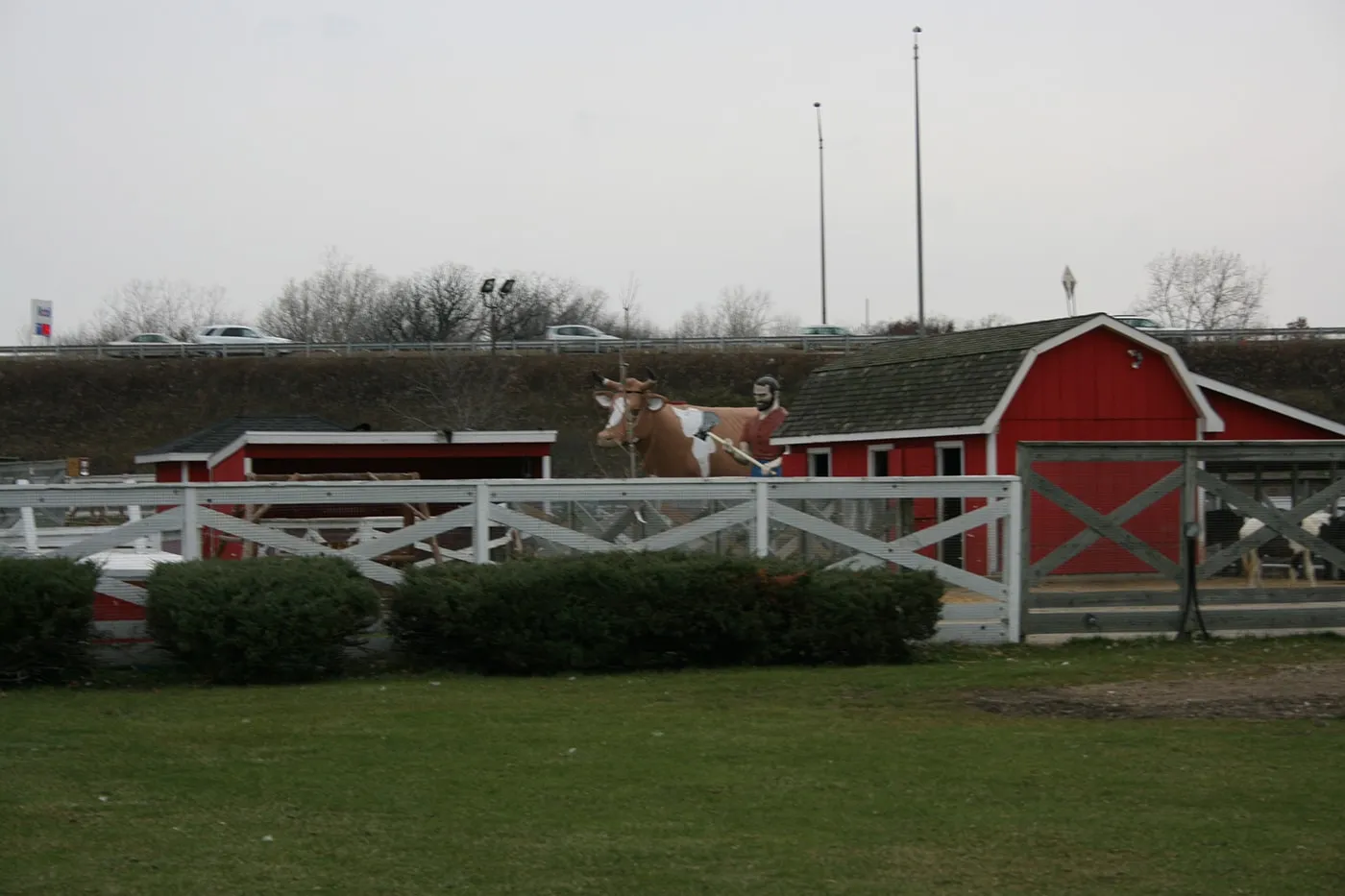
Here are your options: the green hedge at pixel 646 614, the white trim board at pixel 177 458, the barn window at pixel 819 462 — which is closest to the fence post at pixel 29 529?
the green hedge at pixel 646 614

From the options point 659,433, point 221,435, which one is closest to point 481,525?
point 659,433

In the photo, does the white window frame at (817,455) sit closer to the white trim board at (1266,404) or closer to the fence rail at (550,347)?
the white trim board at (1266,404)

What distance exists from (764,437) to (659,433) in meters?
2.77

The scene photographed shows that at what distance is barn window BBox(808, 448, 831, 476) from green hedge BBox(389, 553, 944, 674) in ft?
35.5

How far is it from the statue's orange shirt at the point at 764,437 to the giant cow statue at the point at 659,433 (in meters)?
0.55

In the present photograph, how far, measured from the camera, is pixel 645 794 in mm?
7551

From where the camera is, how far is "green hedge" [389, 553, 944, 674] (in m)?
11.9

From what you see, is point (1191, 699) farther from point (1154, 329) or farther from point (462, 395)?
point (1154, 329)

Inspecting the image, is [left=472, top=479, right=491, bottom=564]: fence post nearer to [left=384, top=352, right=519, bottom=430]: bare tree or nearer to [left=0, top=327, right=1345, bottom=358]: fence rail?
[left=384, top=352, right=519, bottom=430]: bare tree

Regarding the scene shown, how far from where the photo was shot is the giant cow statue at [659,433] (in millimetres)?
23953

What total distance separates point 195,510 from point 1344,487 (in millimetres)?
10991

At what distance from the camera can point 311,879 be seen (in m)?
6.05

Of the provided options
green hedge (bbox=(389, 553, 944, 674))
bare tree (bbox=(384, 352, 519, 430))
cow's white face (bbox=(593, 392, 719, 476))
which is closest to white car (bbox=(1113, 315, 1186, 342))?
bare tree (bbox=(384, 352, 519, 430))

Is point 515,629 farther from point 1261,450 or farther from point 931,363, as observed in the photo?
point 931,363
